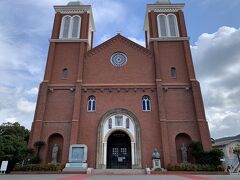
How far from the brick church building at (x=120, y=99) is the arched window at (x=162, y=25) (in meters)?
0.12

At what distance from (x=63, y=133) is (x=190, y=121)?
12329 millimetres

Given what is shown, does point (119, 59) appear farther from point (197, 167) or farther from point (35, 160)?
point (197, 167)

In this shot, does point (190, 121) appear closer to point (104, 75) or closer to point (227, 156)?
point (104, 75)

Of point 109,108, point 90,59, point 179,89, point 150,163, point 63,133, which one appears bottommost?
point 150,163

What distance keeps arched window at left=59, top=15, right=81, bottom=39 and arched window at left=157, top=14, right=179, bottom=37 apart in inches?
395

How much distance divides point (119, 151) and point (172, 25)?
16.3 metres

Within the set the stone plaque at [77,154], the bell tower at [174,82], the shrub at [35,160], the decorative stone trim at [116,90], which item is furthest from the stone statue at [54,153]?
the bell tower at [174,82]

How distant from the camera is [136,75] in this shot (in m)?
23.7

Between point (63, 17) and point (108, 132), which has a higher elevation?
point (63, 17)

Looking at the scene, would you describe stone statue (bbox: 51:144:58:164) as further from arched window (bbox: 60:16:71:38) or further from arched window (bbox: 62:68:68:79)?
arched window (bbox: 60:16:71:38)

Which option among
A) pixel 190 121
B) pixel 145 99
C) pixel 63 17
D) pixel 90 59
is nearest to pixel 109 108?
pixel 145 99

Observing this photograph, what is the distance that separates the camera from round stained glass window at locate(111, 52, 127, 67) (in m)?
24.5

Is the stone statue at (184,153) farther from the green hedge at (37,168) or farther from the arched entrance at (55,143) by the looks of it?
the arched entrance at (55,143)

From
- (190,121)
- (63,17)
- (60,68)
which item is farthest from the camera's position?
(63,17)
